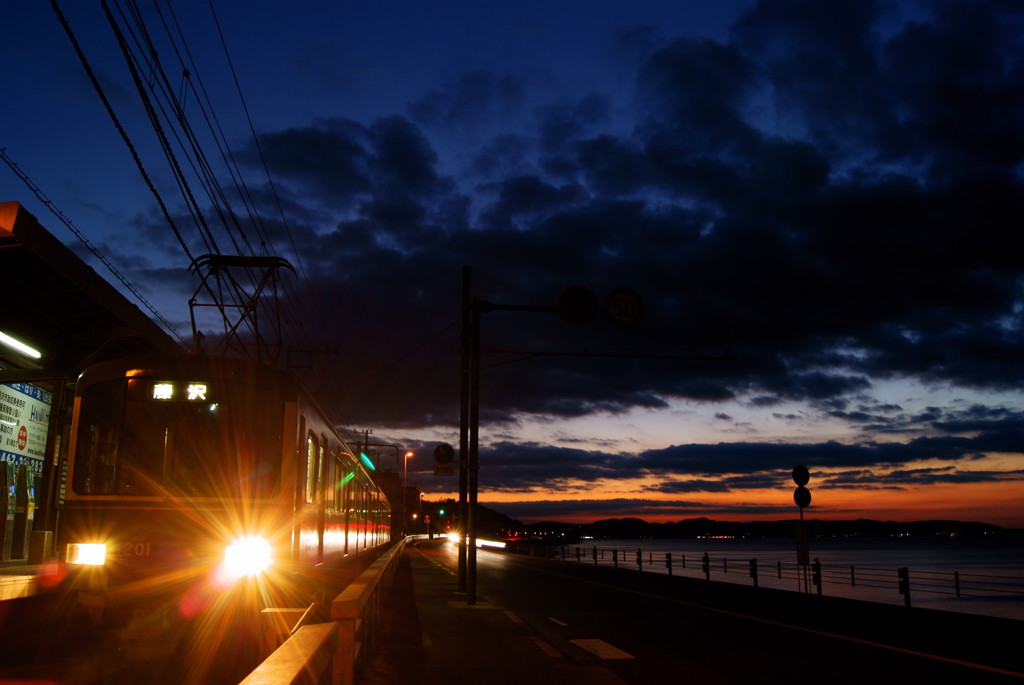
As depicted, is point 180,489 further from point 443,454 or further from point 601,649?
point 443,454

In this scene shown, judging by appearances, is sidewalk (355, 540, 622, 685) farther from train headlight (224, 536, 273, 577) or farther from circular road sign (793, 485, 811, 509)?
circular road sign (793, 485, 811, 509)

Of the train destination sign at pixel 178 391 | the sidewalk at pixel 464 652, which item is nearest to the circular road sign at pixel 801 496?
the sidewalk at pixel 464 652

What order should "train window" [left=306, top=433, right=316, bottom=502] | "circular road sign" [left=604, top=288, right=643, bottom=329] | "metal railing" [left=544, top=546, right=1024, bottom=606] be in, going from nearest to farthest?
"train window" [left=306, top=433, right=316, bottom=502] → "circular road sign" [left=604, top=288, right=643, bottom=329] → "metal railing" [left=544, top=546, right=1024, bottom=606]

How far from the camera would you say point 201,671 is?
8398mm

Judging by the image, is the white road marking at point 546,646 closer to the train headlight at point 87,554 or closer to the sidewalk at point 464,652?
the sidewalk at point 464,652

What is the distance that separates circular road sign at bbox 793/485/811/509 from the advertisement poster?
19.5 m

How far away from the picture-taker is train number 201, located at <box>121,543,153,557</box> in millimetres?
9219

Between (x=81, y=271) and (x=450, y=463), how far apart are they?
11.1m

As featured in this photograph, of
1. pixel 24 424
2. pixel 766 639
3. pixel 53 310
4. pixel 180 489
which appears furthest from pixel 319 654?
pixel 24 424

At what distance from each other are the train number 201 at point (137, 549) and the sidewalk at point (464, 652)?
9.32 ft

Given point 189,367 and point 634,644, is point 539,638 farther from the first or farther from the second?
point 189,367

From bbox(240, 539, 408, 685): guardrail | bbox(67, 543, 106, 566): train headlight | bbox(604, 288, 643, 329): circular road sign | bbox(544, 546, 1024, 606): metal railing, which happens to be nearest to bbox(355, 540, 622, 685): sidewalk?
bbox(240, 539, 408, 685): guardrail

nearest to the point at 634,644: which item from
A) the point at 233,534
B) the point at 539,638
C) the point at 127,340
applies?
the point at 539,638

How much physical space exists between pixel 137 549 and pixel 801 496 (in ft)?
54.6
